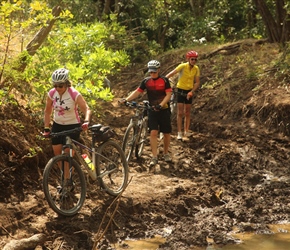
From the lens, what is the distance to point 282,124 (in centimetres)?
1326

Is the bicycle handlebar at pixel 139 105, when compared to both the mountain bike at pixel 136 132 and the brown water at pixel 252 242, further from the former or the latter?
the brown water at pixel 252 242

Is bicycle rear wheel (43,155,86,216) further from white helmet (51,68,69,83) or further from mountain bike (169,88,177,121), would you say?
mountain bike (169,88,177,121)

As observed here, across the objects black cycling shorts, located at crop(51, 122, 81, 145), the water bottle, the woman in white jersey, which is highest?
the woman in white jersey

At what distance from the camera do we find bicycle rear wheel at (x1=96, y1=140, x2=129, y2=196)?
8770 millimetres

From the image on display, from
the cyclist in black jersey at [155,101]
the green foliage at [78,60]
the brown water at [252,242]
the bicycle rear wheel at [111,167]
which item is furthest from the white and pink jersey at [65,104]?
the cyclist in black jersey at [155,101]

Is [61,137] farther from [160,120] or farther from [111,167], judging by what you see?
[160,120]

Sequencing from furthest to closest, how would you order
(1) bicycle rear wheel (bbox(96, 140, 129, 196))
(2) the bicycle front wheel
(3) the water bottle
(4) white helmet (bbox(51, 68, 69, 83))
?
(2) the bicycle front wheel, (1) bicycle rear wheel (bbox(96, 140, 129, 196)), (3) the water bottle, (4) white helmet (bbox(51, 68, 69, 83))

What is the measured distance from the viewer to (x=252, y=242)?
8312 mm

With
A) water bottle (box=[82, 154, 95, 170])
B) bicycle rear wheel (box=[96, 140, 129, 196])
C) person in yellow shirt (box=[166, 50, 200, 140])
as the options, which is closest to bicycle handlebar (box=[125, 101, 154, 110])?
bicycle rear wheel (box=[96, 140, 129, 196])

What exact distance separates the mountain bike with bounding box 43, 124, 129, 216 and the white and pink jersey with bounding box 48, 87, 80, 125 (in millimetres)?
296

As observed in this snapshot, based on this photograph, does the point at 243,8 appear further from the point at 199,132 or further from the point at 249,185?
the point at 249,185

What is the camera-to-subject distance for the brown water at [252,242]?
8.05 metres

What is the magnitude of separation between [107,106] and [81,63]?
5.33 metres

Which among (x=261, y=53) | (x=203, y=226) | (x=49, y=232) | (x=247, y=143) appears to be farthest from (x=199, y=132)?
(x=49, y=232)
